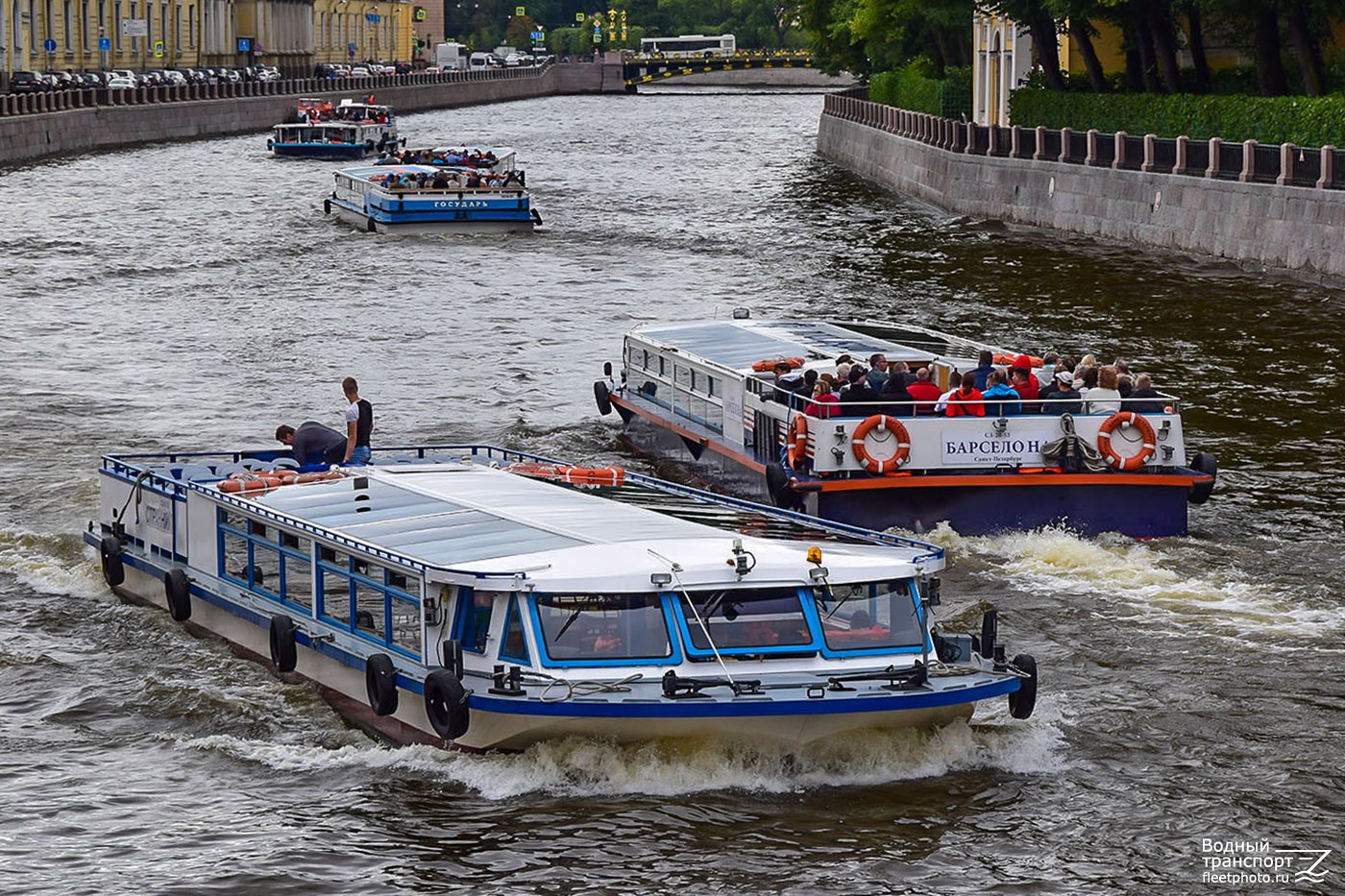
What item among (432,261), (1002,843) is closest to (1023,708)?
(1002,843)

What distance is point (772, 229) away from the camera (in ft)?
213

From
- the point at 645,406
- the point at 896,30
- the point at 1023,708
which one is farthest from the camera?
the point at 896,30

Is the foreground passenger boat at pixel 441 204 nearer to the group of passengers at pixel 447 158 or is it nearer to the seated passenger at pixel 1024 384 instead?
the group of passengers at pixel 447 158

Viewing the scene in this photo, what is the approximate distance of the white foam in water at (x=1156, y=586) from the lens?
2150cm

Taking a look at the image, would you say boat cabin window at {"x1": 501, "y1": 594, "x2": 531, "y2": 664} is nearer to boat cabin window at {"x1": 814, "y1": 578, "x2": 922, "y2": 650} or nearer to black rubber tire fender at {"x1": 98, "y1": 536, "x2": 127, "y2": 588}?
boat cabin window at {"x1": 814, "y1": 578, "x2": 922, "y2": 650}

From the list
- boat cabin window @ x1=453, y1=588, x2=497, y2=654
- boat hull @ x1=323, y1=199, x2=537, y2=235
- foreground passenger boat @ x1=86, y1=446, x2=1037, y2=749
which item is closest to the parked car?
boat hull @ x1=323, y1=199, x2=537, y2=235

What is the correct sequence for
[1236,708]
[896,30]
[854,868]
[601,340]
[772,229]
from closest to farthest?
[854,868] → [1236,708] → [601,340] → [772,229] → [896,30]

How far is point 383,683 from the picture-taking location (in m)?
17.3

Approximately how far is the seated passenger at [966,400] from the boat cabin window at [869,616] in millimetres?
8118

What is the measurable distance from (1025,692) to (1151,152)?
38878mm

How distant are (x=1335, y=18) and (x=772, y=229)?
54.8 ft

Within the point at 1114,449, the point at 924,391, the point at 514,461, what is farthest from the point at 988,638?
Answer: the point at 924,391

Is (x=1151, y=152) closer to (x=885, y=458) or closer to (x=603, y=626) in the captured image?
(x=885, y=458)

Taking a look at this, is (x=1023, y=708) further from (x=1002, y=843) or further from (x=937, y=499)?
(x=937, y=499)
